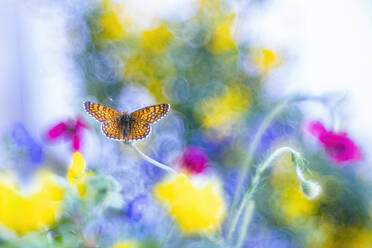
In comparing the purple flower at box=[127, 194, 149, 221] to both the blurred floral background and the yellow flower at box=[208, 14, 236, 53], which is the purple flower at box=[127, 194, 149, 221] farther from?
the yellow flower at box=[208, 14, 236, 53]

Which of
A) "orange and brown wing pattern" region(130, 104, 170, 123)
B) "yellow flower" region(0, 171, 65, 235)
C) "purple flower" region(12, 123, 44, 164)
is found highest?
"orange and brown wing pattern" region(130, 104, 170, 123)

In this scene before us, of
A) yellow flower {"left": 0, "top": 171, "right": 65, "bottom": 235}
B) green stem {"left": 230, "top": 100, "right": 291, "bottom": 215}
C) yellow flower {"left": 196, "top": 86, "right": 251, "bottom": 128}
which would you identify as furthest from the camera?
yellow flower {"left": 196, "top": 86, "right": 251, "bottom": 128}

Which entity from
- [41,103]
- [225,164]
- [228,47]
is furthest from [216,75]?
[41,103]

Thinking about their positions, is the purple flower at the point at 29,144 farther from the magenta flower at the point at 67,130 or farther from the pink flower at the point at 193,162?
the pink flower at the point at 193,162

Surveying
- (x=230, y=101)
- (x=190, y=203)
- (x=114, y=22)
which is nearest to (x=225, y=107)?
(x=230, y=101)

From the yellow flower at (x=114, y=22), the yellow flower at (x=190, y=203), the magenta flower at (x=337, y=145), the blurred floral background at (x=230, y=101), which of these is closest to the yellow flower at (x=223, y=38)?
the blurred floral background at (x=230, y=101)

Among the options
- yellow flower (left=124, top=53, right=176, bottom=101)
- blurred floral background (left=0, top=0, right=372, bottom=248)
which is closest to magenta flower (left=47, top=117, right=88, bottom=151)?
blurred floral background (left=0, top=0, right=372, bottom=248)
